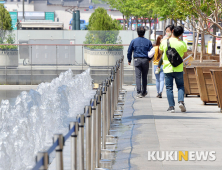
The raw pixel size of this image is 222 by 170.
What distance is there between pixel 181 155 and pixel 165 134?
1.22 metres

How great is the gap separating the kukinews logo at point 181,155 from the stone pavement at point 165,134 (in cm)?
8

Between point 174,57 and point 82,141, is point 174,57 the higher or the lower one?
the higher one

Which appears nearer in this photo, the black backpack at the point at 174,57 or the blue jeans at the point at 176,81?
the black backpack at the point at 174,57

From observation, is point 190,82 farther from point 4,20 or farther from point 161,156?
point 4,20

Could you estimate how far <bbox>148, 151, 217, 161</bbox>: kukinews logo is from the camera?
4965mm

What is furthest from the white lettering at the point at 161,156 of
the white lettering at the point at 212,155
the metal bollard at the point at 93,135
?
the metal bollard at the point at 93,135

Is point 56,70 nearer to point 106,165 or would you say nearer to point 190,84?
point 190,84

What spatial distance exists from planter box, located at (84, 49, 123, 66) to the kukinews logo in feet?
42.3

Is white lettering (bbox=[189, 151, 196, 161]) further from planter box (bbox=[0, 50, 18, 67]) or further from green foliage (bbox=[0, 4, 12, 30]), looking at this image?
green foliage (bbox=[0, 4, 12, 30])

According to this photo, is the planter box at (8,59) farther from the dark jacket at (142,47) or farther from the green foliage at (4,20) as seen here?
the dark jacket at (142,47)

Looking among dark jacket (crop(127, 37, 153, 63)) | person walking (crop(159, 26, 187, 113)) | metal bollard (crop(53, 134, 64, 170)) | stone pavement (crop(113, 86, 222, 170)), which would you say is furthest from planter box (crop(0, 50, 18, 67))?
metal bollard (crop(53, 134, 64, 170))

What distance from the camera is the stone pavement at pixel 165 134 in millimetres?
4773

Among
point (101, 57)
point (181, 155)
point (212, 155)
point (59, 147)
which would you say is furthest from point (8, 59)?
point (59, 147)

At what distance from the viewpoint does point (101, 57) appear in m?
18.1
